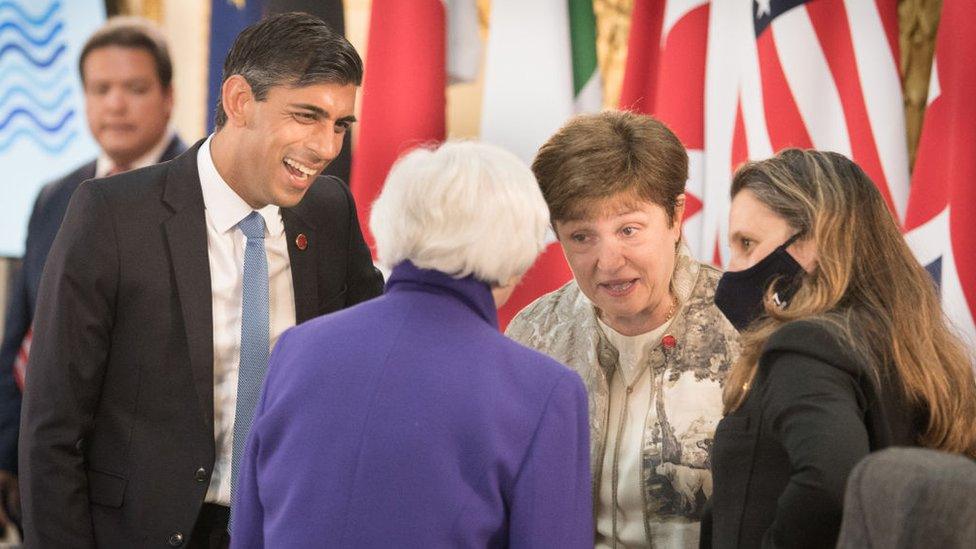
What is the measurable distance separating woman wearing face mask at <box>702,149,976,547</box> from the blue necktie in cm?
83

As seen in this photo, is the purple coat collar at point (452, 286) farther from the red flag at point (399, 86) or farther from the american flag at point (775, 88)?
the red flag at point (399, 86)

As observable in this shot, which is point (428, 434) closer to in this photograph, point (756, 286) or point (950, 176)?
point (756, 286)

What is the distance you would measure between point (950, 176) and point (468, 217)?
6.29 feet

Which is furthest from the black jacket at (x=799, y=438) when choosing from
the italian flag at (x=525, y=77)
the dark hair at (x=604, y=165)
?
the italian flag at (x=525, y=77)

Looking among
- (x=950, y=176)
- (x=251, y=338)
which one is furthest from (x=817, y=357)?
(x=950, y=176)

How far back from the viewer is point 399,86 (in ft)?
12.5

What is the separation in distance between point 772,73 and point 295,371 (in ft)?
6.94

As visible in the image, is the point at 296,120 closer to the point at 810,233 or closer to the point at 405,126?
the point at 810,233

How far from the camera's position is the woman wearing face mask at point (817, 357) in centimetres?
175

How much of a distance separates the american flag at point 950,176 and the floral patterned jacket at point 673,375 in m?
0.93

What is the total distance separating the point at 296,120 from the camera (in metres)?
2.40

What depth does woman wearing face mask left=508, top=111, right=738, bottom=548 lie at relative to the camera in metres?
2.32

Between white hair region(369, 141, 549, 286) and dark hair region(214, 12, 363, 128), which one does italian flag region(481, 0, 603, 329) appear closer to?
dark hair region(214, 12, 363, 128)

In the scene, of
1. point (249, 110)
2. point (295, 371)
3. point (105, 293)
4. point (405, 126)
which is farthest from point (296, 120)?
point (405, 126)
